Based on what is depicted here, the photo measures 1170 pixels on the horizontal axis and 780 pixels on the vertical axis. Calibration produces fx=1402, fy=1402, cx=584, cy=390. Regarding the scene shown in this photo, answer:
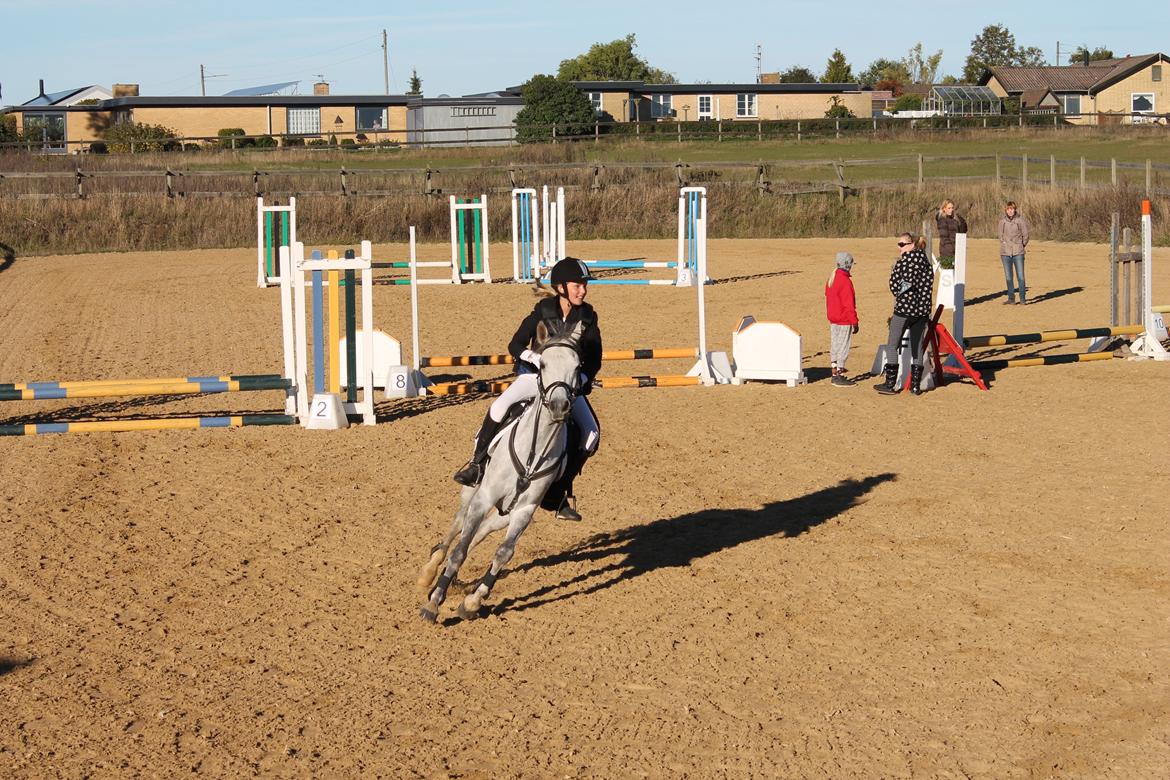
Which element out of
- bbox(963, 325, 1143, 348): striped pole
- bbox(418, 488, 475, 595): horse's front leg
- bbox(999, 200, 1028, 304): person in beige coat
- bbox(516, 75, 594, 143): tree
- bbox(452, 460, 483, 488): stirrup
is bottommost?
bbox(418, 488, 475, 595): horse's front leg

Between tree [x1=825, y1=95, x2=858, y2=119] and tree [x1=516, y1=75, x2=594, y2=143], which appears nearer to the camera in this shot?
tree [x1=516, y1=75, x2=594, y2=143]

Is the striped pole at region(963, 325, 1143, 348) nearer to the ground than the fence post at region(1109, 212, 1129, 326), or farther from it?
nearer to the ground

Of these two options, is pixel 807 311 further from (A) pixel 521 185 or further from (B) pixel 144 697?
(A) pixel 521 185

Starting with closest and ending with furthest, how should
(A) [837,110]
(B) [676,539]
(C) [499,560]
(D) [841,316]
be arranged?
(C) [499,560] → (B) [676,539] → (D) [841,316] → (A) [837,110]

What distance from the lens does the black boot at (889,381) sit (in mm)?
16094

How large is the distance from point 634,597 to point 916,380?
8.61 m

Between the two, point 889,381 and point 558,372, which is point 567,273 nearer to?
point 558,372

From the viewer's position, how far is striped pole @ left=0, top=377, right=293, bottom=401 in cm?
1305

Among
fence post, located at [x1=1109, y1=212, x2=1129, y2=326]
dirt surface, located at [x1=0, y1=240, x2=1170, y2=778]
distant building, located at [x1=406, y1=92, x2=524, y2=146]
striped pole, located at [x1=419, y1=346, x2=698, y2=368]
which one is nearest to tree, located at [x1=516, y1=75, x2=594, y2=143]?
distant building, located at [x1=406, y1=92, x2=524, y2=146]

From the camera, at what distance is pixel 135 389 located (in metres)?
13.2

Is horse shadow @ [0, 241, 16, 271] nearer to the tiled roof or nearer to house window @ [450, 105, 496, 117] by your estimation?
house window @ [450, 105, 496, 117]

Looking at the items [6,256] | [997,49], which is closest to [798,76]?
[997,49]

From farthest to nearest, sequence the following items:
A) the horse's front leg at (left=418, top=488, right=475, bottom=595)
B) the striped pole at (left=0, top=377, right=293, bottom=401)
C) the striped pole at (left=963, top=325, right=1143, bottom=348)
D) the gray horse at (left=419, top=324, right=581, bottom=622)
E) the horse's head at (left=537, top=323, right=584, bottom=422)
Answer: the striped pole at (left=963, top=325, right=1143, bottom=348)
the striped pole at (left=0, top=377, right=293, bottom=401)
the horse's front leg at (left=418, top=488, right=475, bottom=595)
the gray horse at (left=419, top=324, right=581, bottom=622)
the horse's head at (left=537, top=323, right=584, bottom=422)

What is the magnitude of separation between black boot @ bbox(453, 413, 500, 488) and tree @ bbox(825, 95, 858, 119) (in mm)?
84926
